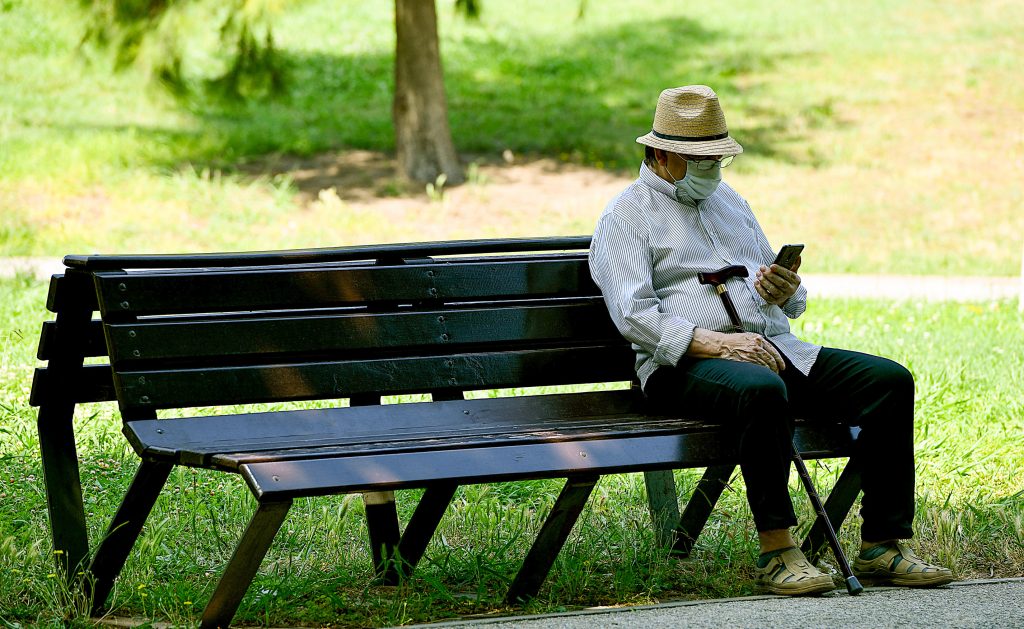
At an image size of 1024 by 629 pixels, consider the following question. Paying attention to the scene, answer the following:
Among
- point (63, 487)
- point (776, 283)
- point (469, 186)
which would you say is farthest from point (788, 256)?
point (469, 186)

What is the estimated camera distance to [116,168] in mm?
14328

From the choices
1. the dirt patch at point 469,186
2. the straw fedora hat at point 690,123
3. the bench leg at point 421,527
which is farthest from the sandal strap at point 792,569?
the dirt patch at point 469,186

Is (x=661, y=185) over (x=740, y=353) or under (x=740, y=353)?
over

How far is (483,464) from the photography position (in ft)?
10.5

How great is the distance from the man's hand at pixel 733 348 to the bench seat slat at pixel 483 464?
0.30m

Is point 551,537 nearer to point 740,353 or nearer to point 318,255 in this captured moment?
point 740,353

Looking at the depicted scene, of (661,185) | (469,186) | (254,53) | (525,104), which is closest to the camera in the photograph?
(661,185)

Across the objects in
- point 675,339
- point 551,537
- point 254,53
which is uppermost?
point 675,339

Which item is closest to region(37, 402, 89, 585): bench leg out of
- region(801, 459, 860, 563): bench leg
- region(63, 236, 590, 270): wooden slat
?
region(63, 236, 590, 270): wooden slat

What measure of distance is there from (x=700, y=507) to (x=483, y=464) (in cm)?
109

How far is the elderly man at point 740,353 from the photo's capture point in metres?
3.56

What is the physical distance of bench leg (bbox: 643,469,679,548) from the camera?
4.11 metres

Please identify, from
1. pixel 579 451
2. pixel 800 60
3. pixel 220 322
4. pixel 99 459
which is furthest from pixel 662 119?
pixel 800 60

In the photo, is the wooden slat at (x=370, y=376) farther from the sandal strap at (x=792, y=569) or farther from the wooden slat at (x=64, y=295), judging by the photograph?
the sandal strap at (x=792, y=569)
